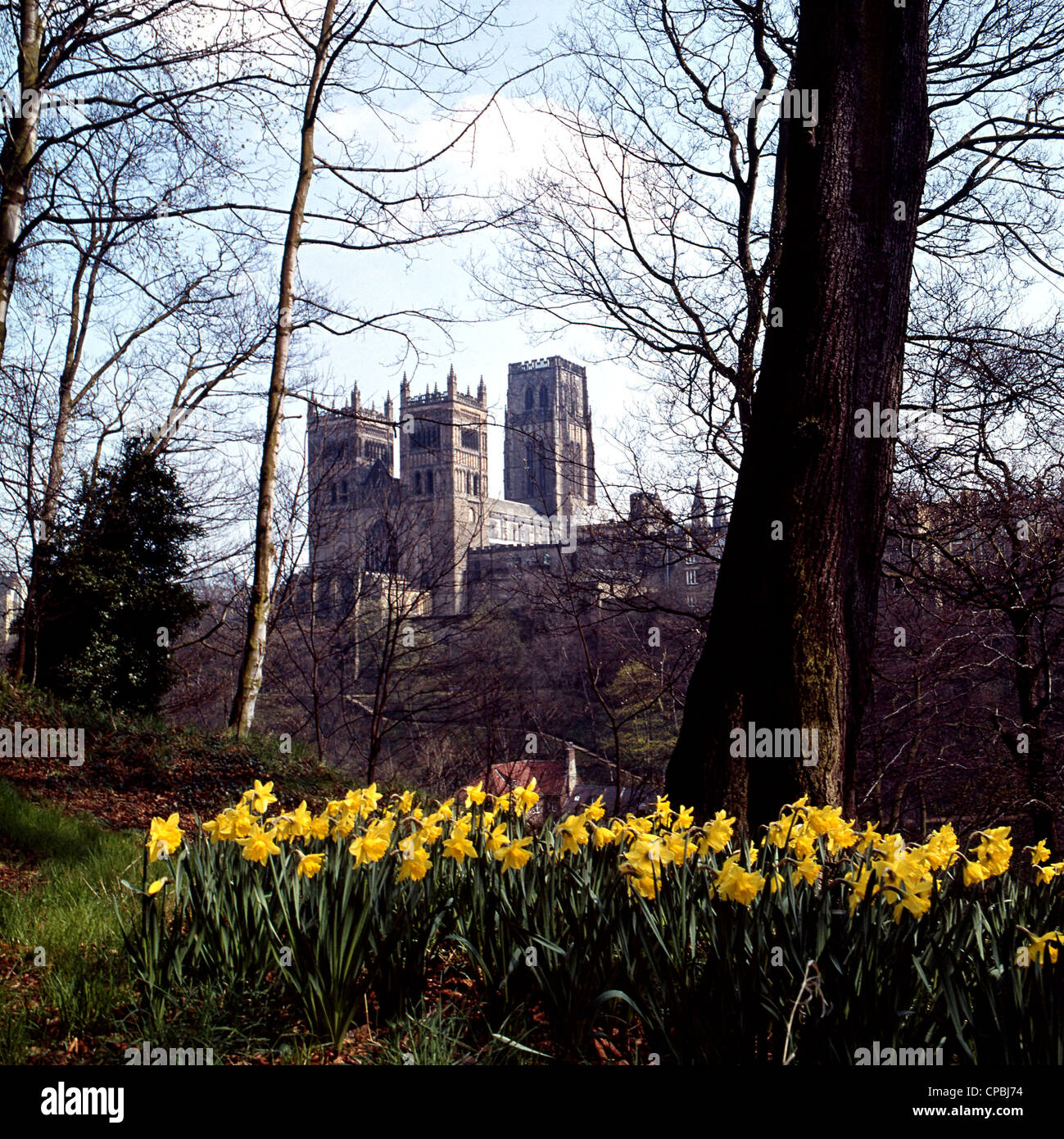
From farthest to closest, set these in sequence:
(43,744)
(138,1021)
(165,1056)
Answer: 1. (43,744)
2. (138,1021)
3. (165,1056)

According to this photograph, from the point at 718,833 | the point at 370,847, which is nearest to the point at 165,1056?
the point at 370,847

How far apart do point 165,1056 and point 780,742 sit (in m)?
2.54

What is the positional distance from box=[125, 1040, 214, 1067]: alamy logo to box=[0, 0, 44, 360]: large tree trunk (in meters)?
6.80

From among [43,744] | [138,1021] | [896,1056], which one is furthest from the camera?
[43,744]

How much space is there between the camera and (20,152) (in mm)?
7992

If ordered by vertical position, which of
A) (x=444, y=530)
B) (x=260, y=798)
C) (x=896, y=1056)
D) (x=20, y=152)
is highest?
(x=20, y=152)

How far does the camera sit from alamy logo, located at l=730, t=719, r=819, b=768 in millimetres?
3957

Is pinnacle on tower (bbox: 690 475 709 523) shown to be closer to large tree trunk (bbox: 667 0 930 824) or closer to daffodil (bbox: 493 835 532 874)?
large tree trunk (bbox: 667 0 930 824)

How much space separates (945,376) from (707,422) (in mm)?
2000

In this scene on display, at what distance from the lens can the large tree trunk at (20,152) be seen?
7.91 metres

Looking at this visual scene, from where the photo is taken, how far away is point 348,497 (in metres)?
20.8

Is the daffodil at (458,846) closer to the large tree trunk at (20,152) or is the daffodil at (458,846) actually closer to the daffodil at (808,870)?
the daffodil at (808,870)
